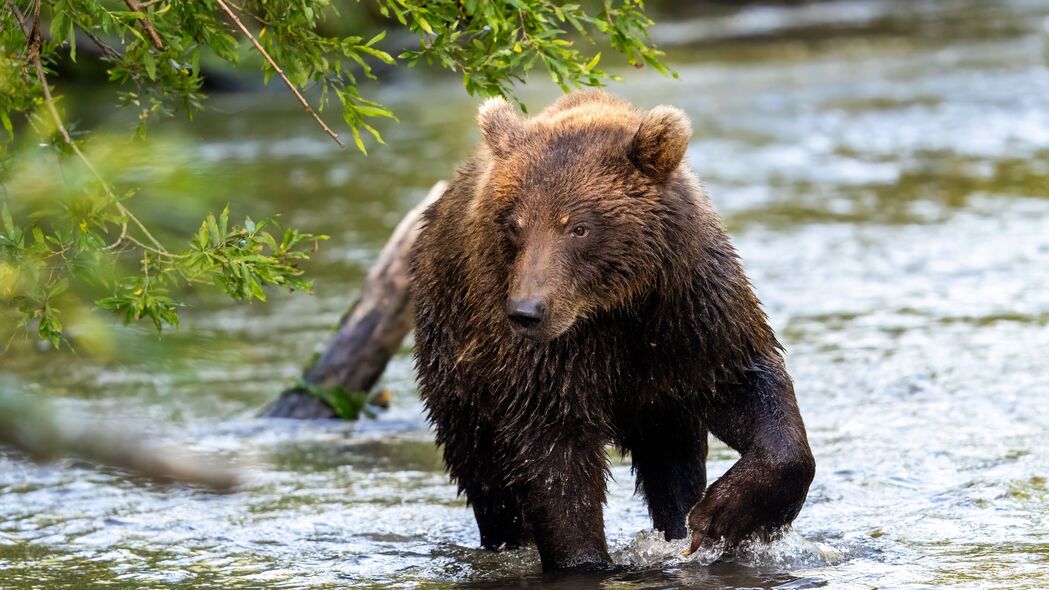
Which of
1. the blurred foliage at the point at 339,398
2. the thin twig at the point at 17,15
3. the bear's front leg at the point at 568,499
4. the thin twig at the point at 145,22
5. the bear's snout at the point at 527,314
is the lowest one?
the bear's front leg at the point at 568,499

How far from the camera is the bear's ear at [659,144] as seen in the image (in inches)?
202

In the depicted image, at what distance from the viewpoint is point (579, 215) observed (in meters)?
5.04

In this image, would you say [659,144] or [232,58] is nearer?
[232,58]

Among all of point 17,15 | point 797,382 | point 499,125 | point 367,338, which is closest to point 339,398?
point 367,338

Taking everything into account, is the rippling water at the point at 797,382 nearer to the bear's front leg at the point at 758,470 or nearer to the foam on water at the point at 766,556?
the foam on water at the point at 766,556

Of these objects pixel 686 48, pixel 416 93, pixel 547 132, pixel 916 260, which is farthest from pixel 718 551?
pixel 686 48

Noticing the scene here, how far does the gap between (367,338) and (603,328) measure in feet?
13.0

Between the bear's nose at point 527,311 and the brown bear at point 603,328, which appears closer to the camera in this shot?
the bear's nose at point 527,311

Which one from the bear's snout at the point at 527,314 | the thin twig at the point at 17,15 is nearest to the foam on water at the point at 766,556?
the bear's snout at the point at 527,314

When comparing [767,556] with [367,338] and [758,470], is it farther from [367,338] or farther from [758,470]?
[367,338]

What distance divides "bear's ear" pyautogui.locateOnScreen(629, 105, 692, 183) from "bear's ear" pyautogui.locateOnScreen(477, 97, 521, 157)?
20.0 inches

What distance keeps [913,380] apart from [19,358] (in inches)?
257

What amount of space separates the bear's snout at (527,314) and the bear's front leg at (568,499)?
0.64 metres

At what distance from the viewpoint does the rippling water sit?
544cm
